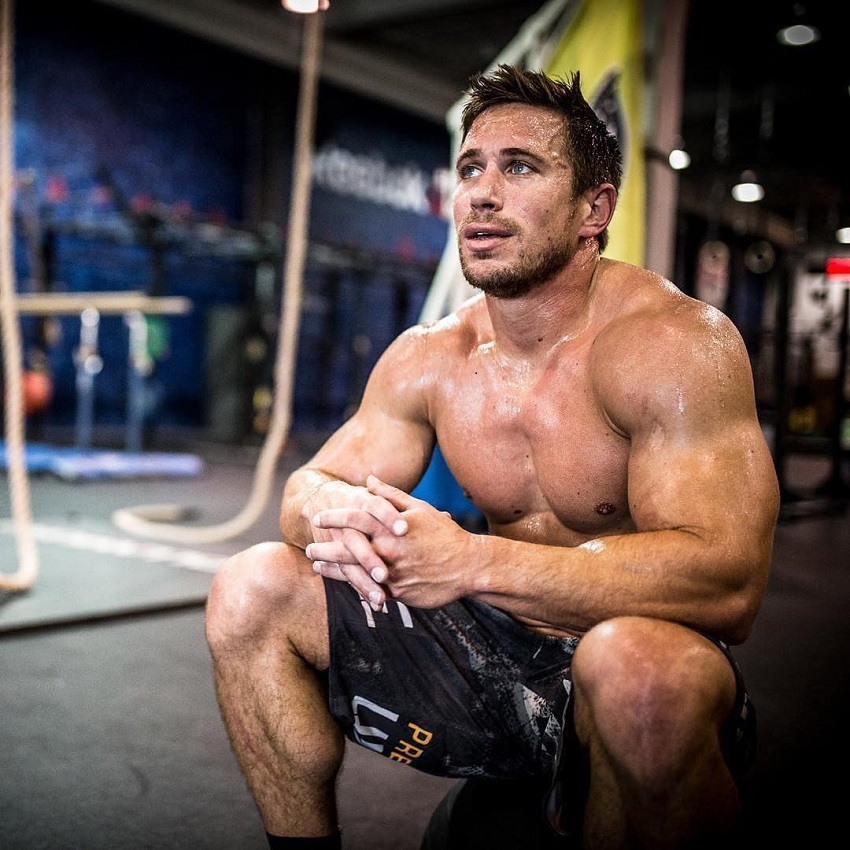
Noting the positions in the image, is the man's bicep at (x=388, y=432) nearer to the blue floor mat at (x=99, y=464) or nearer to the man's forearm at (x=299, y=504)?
the man's forearm at (x=299, y=504)

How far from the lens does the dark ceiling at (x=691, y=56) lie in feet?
26.0

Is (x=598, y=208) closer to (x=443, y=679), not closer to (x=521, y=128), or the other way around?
(x=521, y=128)

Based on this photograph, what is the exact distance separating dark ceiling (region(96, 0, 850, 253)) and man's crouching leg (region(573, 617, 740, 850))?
5436 mm

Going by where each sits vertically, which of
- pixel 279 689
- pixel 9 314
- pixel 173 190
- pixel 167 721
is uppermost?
pixel 173 190

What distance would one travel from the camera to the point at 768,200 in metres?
14.9

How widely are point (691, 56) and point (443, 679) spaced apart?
9396mm

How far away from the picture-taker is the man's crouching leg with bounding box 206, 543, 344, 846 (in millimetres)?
1238

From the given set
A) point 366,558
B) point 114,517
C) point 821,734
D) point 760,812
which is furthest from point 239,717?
point 114,517

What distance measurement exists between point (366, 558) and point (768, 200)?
1534 centimetres

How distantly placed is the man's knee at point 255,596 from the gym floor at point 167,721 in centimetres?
39

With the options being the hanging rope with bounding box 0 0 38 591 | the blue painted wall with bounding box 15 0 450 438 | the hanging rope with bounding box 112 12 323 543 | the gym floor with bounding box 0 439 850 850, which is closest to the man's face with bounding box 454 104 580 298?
the gym floor with bounding box 0 439 850 850

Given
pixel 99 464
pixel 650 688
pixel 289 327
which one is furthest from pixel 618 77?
pixel 99 464

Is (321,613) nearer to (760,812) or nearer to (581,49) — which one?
(760,812)

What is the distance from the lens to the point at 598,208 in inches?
55.1
